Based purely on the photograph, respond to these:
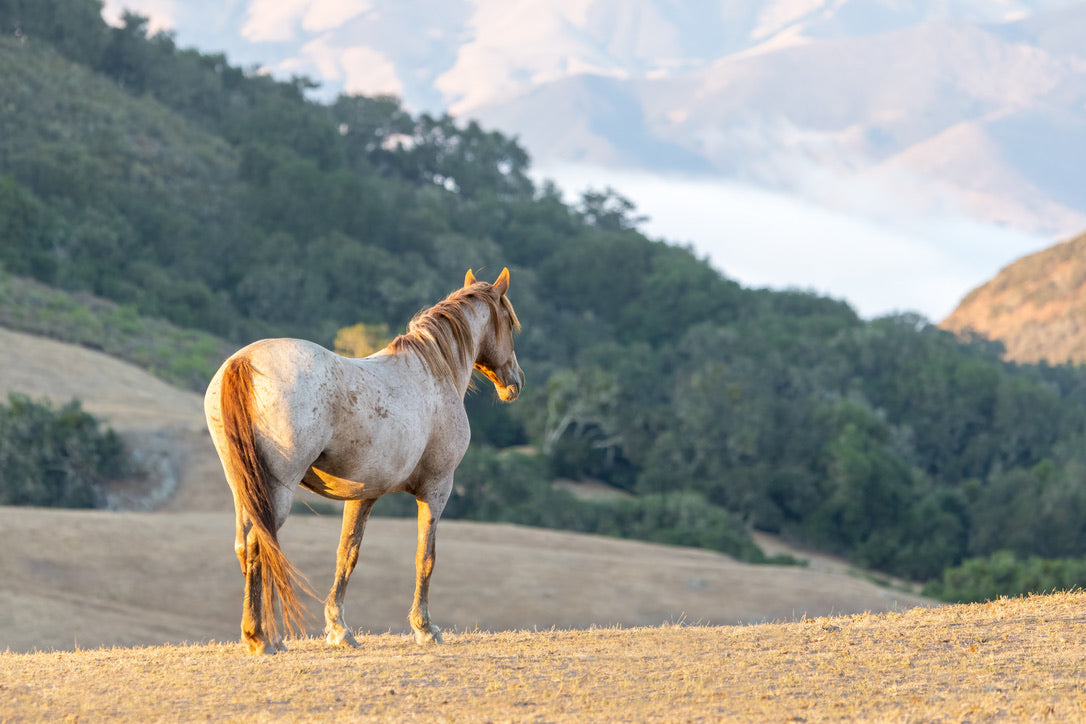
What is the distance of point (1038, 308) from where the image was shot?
411 feet

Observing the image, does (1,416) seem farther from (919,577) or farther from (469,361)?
(919,577)

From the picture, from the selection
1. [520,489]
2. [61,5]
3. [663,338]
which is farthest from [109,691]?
[61,5]

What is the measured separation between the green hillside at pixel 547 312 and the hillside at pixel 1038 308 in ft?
92.5

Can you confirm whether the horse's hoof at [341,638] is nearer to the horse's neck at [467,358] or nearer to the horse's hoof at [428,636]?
the horse's hoof at [428,636]

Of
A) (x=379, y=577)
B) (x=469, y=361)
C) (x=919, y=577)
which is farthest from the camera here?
(x=919, y=577)

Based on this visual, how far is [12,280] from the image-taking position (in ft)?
173

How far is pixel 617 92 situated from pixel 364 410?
177 m

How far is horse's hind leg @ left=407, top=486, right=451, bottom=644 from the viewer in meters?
8.20

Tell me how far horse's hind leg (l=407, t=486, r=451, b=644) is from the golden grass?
8.5 inches

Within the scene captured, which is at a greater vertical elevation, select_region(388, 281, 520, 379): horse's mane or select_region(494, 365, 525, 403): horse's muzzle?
select_region(388, 281, 520, 379): horse's mane

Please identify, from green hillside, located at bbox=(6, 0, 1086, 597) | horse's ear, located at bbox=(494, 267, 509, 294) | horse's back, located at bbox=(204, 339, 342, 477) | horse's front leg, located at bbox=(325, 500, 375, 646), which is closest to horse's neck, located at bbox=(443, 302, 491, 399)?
horse's ear, located at bbox=(494, 267, 509, 294)

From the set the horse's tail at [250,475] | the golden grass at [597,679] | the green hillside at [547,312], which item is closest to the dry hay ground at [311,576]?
the golden grass at [597,679]

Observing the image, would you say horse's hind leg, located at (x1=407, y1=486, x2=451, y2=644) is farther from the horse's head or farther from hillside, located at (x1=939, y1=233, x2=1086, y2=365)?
hillside, located at (x1=939, y1=233, x2=1086, y2=365)

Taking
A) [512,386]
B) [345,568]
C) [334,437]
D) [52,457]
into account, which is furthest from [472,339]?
[52,457]
